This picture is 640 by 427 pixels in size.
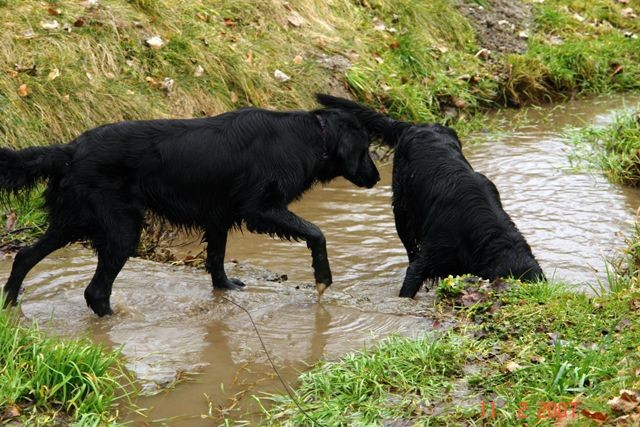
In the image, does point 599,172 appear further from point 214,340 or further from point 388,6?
point 214,340

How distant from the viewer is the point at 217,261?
591 centimetres

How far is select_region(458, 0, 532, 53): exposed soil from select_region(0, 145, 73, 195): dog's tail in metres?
7.94

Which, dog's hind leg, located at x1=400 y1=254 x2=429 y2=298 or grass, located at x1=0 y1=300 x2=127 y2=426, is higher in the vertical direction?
grass, located at x1=0 y1=300 x2=127 y2=426

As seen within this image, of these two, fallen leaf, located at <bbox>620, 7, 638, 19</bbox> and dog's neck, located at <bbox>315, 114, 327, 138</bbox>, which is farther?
fallen leaf, located at <bbox>620, 7, 638, 19</bbox>

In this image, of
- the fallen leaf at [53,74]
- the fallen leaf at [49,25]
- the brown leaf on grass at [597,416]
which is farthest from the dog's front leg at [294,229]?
the fallen leaf at [49,25]

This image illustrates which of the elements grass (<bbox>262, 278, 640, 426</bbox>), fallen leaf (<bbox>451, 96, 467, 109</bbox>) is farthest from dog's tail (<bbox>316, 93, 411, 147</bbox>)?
fallen leaf (<bbox>451, 96, 467, 109</bbox>)

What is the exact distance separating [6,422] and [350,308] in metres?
2.36

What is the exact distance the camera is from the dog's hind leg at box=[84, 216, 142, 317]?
5285mm

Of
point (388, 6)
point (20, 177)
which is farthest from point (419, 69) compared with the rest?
point (20, 177)

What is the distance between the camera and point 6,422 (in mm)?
3820

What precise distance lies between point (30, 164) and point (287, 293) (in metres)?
1.84

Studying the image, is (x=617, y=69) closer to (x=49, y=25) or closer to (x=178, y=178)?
(x=49, y=25)

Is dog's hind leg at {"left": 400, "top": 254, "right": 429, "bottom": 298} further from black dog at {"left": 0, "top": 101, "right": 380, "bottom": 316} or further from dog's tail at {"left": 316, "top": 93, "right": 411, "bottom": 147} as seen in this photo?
dog's tail at {"left": 316, "top": 93, "right": 411, "bottom": 147}

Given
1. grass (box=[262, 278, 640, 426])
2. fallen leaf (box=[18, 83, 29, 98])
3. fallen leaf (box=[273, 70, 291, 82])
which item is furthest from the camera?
fallen leaf (box=[273, 70, 291, 82])
